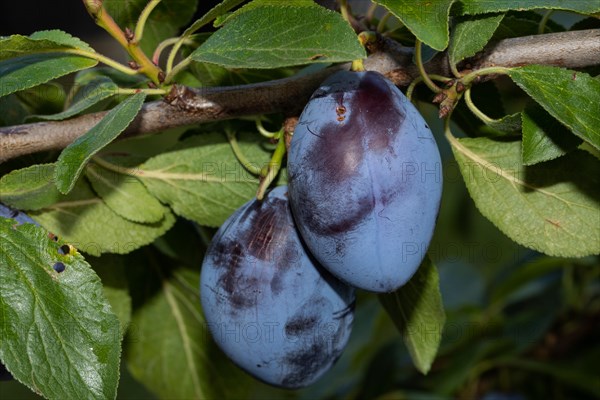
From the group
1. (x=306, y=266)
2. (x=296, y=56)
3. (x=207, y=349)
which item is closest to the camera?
(x=296, y=56)

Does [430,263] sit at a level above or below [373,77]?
below

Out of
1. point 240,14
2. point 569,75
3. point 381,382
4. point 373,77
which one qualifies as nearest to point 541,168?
point 569,75

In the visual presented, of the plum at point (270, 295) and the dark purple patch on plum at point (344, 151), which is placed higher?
the dark purple patch on plum at point (344, 151)

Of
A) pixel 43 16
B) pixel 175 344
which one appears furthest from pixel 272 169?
pixel 43 16

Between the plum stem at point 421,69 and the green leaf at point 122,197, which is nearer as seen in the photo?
the plum stem at point 421,69

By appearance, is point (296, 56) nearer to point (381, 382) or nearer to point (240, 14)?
point (240, 14)

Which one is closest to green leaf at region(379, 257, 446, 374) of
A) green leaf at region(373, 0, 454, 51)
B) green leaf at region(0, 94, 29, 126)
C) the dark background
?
green leaf at region(373, 0, 454, 51)

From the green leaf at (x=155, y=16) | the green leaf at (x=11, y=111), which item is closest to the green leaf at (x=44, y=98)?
the green leaf at (x=11, y=111)

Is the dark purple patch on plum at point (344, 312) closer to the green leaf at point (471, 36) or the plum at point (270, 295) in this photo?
the plum at point (270, 295)
